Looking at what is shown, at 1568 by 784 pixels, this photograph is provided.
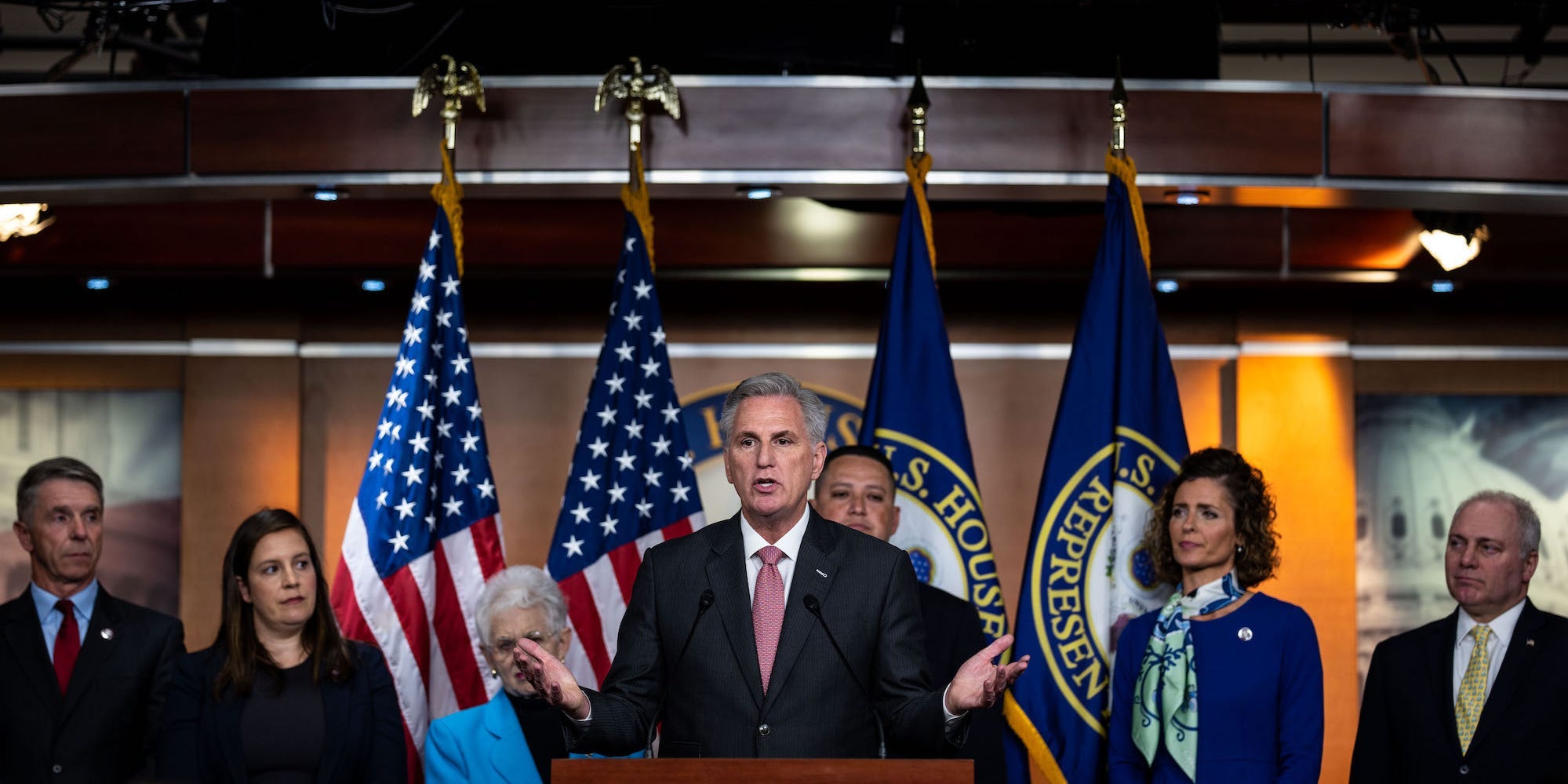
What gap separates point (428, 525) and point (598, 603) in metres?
0.54

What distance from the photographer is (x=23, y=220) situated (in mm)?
5465

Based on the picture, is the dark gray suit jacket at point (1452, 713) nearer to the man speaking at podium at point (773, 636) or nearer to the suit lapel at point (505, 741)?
the man speaking at podium at point (773, 636)

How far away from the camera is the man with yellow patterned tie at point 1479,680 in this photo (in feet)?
12.4

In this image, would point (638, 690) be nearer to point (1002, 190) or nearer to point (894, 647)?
point (894, 647)

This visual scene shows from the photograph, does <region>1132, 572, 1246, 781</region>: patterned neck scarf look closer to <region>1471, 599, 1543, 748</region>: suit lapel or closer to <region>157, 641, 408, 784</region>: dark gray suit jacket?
<region>1471, 599, 1543, 748</region>: suit lapel

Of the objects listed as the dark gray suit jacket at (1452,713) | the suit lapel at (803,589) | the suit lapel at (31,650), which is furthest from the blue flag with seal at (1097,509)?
the suit lapel at (31,650)

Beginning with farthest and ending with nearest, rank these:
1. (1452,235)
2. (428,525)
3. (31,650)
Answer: (1452,235) → (428,525) → (31,650)

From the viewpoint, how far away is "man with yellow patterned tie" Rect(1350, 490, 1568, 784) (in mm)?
3785

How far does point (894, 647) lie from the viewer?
2.71 m

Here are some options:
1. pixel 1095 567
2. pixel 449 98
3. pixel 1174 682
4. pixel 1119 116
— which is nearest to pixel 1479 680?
pixel 1174 682

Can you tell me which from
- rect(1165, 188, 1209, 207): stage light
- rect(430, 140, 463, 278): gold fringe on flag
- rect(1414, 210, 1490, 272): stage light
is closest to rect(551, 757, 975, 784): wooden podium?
rect(430, 140, 463, 278): gold fringe on flag

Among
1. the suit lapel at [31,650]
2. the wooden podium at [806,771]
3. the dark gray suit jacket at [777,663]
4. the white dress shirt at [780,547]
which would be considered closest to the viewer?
the wooden podium at [806,771]

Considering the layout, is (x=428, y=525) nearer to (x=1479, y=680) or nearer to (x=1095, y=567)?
(x=1095, y=567)

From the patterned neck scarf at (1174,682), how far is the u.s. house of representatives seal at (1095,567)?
35cm
